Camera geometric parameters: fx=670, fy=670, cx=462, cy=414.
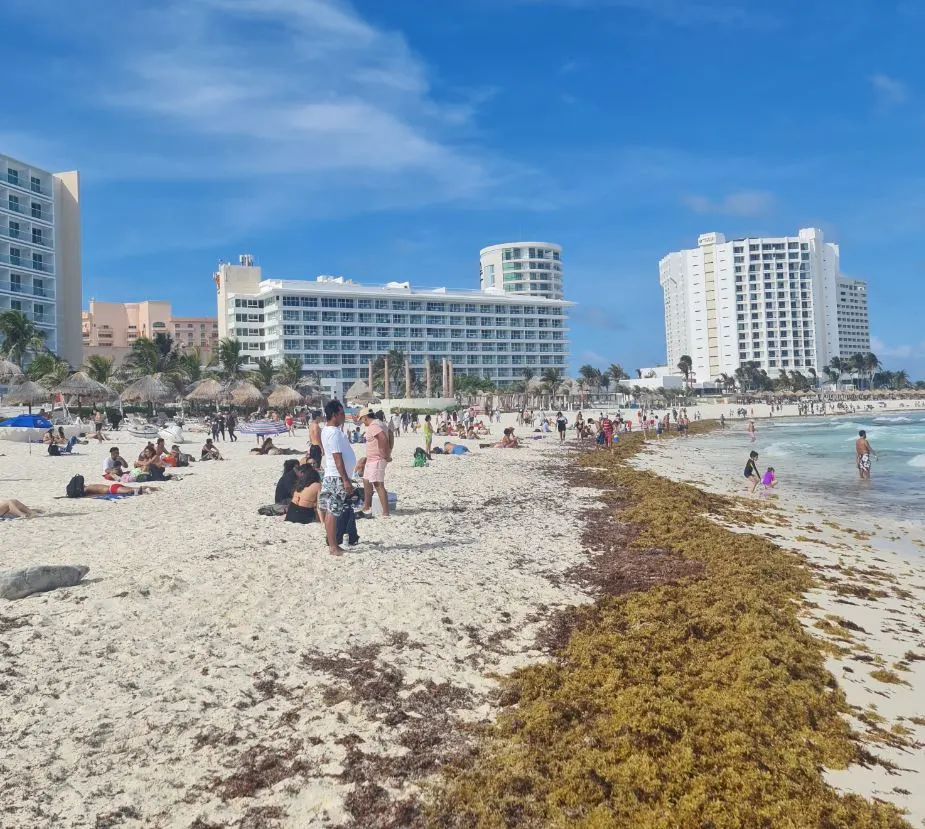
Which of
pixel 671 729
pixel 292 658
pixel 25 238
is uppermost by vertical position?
pixel 25 238

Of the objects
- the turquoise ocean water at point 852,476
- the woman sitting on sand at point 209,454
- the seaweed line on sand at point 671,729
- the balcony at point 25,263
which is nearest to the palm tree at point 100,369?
the balcony at point 25,263

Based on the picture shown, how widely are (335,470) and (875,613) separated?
612 centimetres

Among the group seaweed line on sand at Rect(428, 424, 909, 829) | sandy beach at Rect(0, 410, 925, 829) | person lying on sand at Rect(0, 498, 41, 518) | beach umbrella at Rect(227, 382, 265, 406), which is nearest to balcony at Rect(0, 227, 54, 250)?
beach umbrella at Rect(227, 382, 265, 406)

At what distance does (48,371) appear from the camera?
4809cm

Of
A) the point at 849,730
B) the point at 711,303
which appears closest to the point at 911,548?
the point at 849,730

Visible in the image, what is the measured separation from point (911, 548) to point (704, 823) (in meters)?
9.75

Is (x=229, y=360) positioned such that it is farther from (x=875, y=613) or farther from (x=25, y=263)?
(x=875, y=613)

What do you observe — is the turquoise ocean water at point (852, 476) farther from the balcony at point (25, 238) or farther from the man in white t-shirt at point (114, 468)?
the balcony at point (25, 238)

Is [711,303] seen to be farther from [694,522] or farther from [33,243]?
[694,522]

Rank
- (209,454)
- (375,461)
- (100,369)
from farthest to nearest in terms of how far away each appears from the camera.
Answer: (100,369), (209,454), (375,461)

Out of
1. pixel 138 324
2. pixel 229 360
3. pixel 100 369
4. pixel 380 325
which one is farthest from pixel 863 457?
pixel 138 324

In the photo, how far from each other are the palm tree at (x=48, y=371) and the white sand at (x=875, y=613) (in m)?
42.8

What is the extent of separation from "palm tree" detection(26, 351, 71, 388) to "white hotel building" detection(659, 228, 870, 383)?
124 metres

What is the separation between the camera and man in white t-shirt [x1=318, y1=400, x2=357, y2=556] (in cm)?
757
